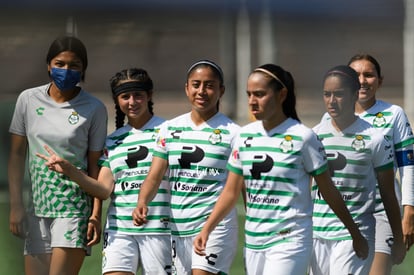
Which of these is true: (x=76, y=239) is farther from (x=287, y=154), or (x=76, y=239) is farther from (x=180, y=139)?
(x=287, y=154)

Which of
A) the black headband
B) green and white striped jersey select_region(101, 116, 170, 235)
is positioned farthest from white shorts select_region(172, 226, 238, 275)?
the black headband

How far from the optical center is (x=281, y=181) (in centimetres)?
372

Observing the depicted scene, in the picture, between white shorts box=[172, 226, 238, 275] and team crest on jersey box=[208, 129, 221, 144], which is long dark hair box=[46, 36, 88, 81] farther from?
white shorts box=[172, 226, 238, 275]

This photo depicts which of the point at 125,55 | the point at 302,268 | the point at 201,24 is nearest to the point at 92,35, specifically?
the point at 125,55

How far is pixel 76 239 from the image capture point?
4.33 meters

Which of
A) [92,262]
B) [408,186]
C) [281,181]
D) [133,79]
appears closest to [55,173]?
[133,79]

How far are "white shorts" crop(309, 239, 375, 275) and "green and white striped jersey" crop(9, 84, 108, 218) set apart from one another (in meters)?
1.11

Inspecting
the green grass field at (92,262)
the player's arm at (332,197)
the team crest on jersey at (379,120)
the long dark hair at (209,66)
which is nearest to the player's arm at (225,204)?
the player's arm at (332,197)

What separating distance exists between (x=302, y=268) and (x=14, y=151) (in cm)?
144

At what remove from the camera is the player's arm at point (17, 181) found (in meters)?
4.10

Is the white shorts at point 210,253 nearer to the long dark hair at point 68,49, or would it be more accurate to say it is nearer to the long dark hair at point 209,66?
the long dark hair at point 209,66

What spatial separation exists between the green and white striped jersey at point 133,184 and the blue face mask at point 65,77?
0.45m

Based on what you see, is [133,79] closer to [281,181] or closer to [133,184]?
[133,184]

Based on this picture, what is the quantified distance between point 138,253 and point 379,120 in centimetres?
128
